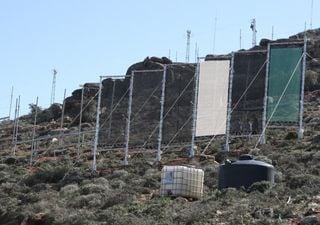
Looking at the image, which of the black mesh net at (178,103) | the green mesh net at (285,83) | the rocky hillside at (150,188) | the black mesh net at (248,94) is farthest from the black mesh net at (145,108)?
the green mesh net at (285,83)

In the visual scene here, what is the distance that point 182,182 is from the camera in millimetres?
23938

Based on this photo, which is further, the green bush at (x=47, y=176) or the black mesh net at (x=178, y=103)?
the black mesh net at (x=178, y=103)

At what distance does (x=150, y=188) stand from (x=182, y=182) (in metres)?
3.51

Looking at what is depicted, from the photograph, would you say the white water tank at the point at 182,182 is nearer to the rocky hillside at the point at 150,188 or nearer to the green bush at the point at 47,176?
the rocky hillside at the point at 150,188

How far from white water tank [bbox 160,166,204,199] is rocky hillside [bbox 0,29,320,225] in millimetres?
585

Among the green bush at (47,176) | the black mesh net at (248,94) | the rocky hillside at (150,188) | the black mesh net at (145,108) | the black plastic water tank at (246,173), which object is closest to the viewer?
the rocky hillside at (150,188)

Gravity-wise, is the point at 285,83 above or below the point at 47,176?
above

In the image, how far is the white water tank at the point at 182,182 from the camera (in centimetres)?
2394

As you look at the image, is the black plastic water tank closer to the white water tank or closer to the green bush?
the white water tank

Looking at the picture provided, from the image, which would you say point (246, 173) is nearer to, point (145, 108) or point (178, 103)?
point (145, 108)

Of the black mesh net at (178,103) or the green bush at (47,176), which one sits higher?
the black mesh net at (178,103)

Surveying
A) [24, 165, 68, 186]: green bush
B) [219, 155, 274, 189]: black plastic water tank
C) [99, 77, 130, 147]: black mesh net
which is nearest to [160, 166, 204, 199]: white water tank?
[219, 155, 274, 189]: black plastic water tank

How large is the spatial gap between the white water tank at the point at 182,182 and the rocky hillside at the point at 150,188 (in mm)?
585

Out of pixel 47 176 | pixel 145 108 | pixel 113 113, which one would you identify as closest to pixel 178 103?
pixel 145 108
